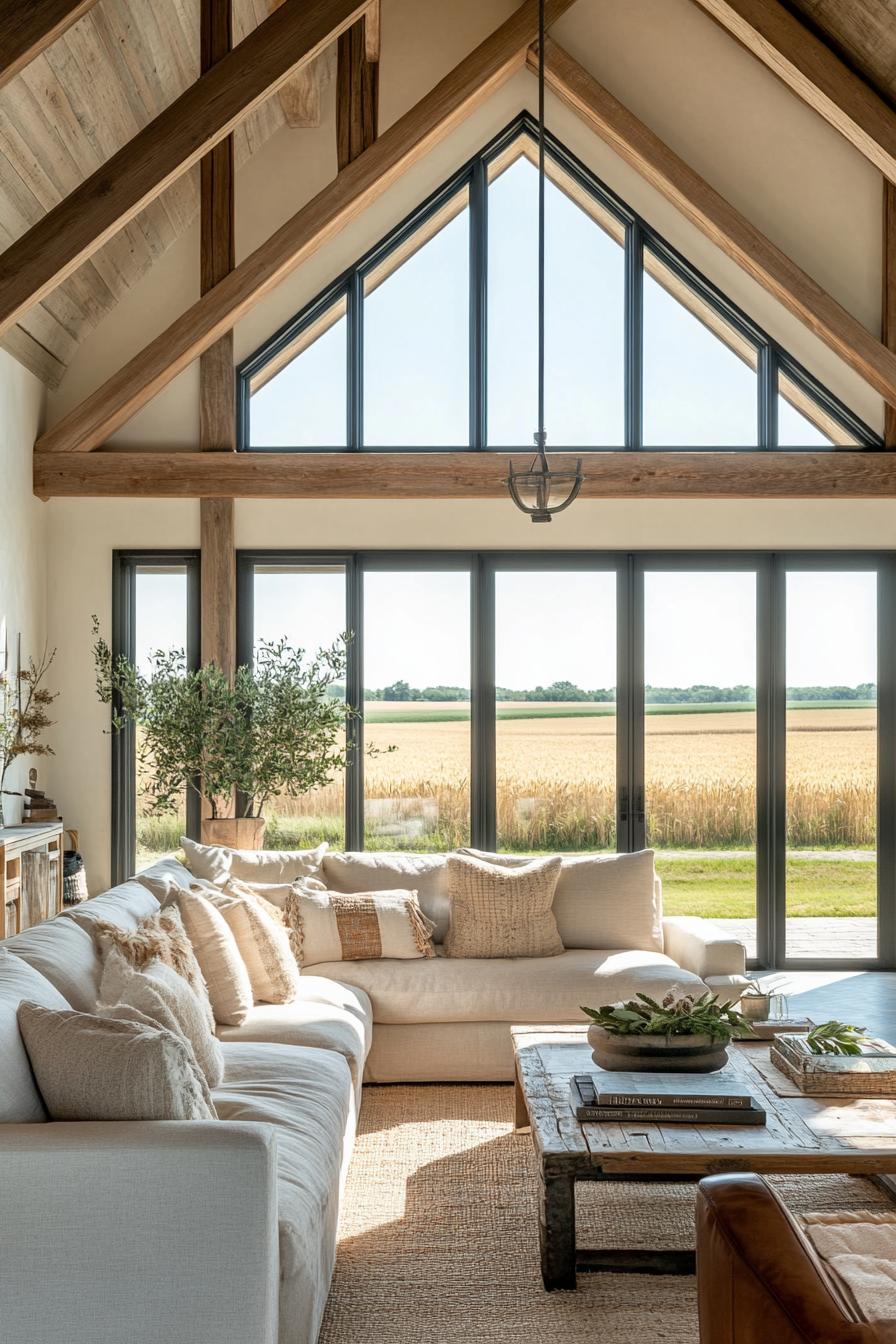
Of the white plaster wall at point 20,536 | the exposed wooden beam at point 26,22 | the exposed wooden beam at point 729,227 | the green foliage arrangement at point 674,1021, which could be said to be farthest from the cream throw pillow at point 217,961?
the exposed wooden beam at point 729,227

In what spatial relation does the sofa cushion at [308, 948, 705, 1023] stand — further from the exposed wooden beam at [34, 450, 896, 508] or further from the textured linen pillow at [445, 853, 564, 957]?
the exposed wooden beam at [34, 450, 896, 508]

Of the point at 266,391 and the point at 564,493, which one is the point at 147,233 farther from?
the point at 564,493

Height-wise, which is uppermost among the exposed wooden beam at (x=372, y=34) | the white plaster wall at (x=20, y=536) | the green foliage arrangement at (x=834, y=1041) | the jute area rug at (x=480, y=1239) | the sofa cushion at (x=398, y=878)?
the exposed wooden beam at (x=372, y=34)

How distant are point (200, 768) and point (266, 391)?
224 cm

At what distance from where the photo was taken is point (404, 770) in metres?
7.14

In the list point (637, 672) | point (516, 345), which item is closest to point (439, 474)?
point (516, 345)

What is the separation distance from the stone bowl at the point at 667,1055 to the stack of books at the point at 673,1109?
0.29 metres

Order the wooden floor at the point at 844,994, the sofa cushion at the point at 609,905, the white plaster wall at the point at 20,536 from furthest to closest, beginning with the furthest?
the white plaster wall at the point at 20,536
the wooden floor at the point at 844,994
the sofa cushion at the point at 609,905

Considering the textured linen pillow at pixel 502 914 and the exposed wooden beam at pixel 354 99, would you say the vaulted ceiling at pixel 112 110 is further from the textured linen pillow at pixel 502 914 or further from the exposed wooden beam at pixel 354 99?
the textured linen pillow at pixel 502 914

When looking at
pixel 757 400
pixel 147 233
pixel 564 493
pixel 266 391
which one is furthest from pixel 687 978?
pixel 147 233

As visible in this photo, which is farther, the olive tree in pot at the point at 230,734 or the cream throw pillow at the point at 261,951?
the olive tree in pot at the point at 230,734

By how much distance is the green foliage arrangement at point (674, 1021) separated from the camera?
352 cm

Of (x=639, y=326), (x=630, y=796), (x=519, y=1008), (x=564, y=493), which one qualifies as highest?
(x=639, y=326)

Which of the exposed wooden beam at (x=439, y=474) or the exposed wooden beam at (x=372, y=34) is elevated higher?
the exposed wooden beam at (x=372, y=34)
